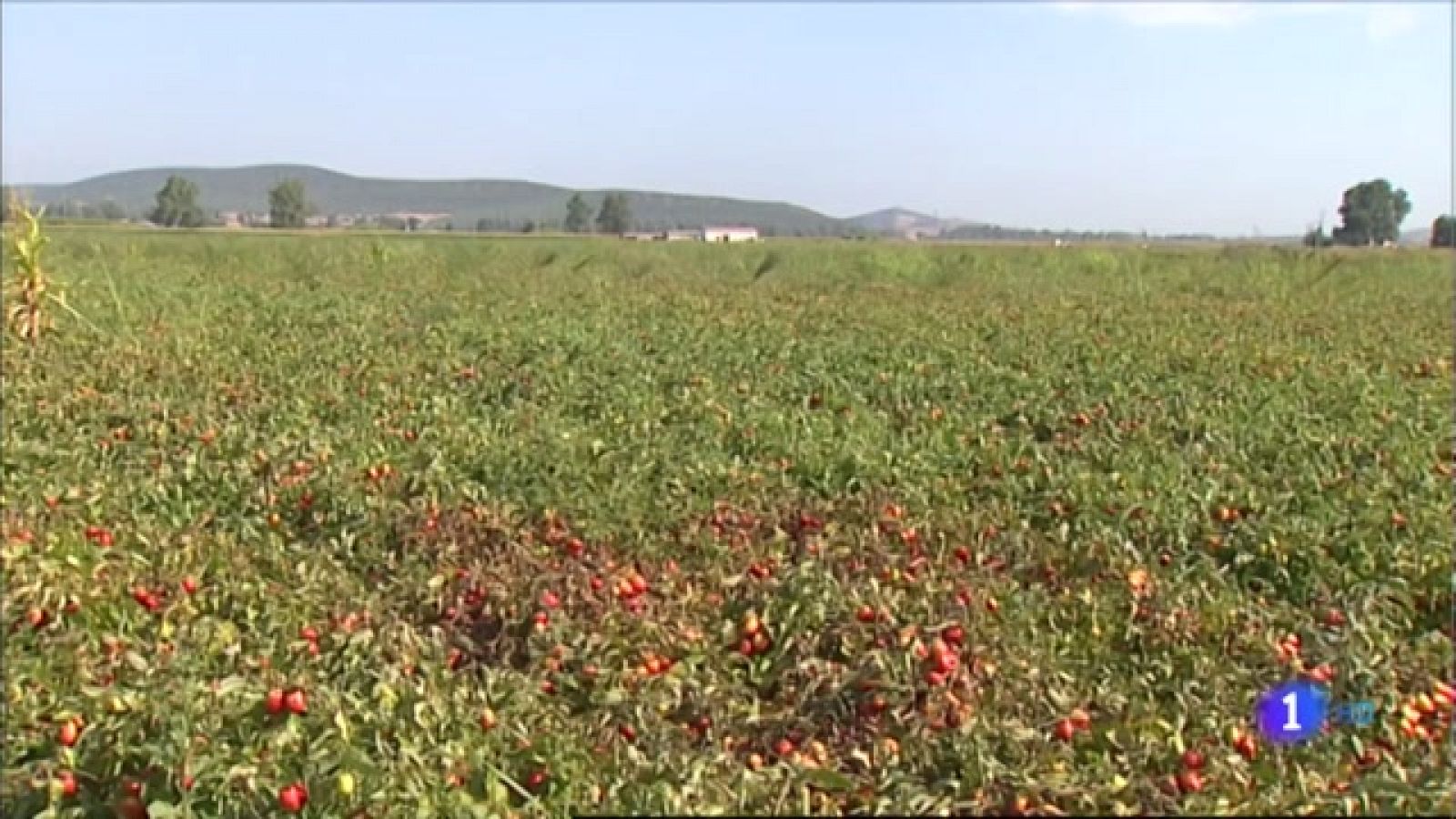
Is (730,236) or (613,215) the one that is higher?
(613,215)

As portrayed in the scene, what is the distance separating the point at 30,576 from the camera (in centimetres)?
344

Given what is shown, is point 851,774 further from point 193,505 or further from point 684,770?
point 193,505

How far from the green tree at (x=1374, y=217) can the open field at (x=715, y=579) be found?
57307mm

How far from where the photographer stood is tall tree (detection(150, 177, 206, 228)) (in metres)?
72.1

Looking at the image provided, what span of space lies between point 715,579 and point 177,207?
80.4 m

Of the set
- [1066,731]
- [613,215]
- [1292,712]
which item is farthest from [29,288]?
[613,215]

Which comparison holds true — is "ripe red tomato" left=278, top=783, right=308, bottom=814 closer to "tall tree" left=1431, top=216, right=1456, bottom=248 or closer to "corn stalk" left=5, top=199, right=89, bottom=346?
"corn stalk" left=5, top=199, right=89, bottom=346

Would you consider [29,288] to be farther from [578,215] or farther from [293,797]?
[578,215]

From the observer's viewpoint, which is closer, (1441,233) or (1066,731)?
(1066,731)

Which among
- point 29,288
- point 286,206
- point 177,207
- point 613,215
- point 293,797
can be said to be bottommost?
point 293,797

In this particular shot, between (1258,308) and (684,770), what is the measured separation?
1528 centimetres

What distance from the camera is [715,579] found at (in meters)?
3.85

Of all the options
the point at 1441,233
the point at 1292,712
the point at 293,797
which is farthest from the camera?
the point at 1441,233

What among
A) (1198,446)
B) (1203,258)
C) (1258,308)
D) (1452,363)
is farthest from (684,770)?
(1203,258)
